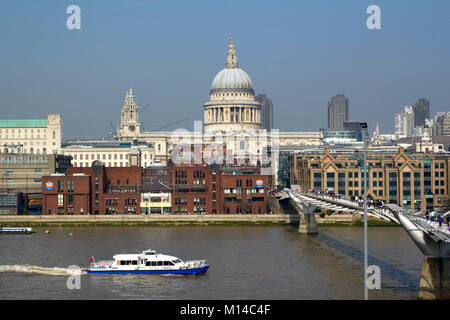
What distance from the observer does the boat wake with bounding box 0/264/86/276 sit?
45.4 meters

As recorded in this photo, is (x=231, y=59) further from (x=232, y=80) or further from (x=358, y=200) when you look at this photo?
(x=358, y=200)

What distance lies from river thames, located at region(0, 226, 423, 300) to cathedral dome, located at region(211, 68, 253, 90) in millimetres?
87148

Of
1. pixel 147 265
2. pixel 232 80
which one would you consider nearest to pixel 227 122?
pixel 232 80

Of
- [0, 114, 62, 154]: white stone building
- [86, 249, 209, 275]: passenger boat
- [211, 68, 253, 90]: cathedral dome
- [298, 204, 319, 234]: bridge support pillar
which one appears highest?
[211, 68, 253, 90]: cathedral dome

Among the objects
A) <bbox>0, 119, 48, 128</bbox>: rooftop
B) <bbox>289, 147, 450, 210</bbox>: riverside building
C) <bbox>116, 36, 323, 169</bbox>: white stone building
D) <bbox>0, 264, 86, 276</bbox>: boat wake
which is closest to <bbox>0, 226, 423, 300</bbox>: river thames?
<bbox>0, 264, 86, 276</bbox>: boat wake

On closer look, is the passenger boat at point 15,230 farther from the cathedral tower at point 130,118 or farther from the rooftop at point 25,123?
the cathedral tower at point 130,118

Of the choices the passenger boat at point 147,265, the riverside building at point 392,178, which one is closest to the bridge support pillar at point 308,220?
the riverside building at point 392,178

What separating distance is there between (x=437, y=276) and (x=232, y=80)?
124m

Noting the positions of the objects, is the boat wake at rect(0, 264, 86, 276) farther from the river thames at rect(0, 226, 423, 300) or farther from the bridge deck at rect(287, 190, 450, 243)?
the bridge deck at rect(287, 190, 450, 243)

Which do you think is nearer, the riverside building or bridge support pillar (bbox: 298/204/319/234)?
bridge support pillar (bbox: 298/204/319/234)

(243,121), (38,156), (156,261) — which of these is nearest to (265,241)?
(156,261)

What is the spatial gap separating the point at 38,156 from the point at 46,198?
54.5 ft

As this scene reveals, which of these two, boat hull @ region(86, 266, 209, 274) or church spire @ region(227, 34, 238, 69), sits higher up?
church spire @ region(227, 34, 238, 69)

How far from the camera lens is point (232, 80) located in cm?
15788
